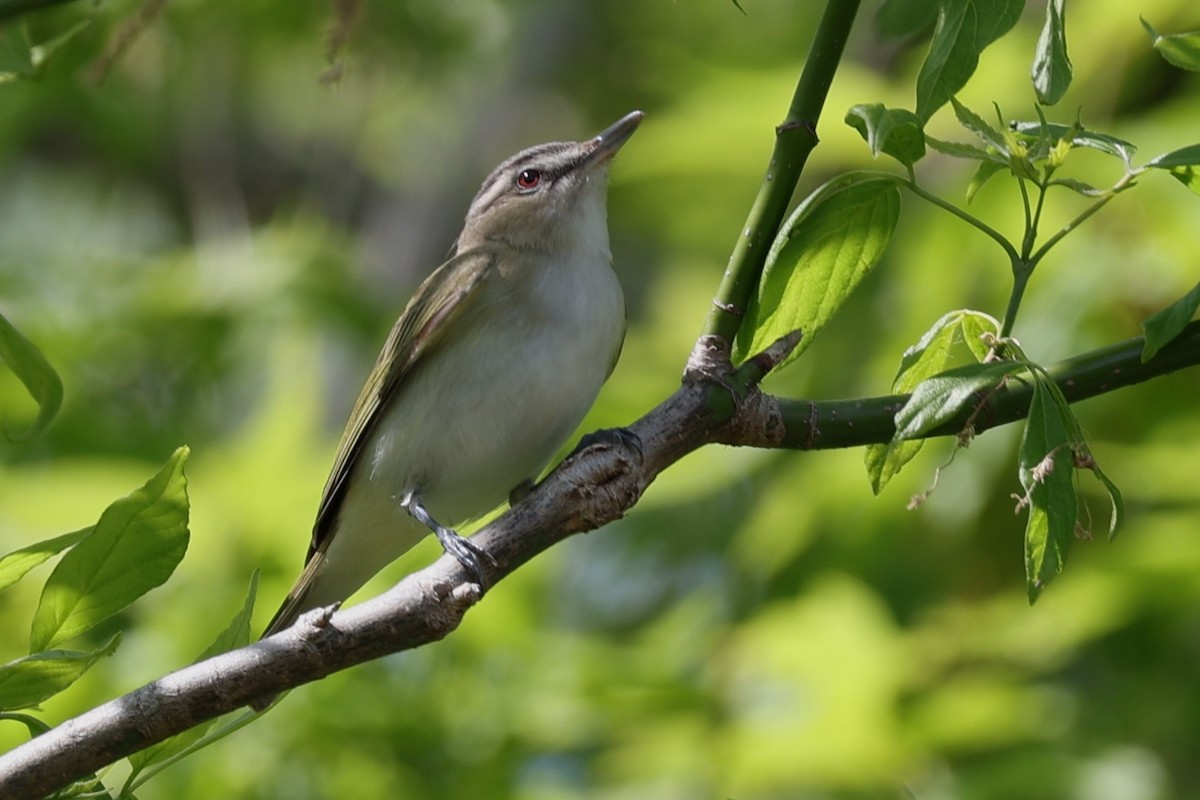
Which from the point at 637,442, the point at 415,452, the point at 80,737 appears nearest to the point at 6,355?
the point at 80,737

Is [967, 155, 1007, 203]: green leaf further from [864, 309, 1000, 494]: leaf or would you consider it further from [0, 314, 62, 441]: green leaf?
[0, 314, 62, 441]: green leaf

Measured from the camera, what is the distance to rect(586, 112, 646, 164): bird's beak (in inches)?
161

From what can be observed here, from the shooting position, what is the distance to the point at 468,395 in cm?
364

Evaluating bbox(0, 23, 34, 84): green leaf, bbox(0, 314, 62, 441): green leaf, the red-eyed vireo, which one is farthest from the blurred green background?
bbox(0, 314, 62, 441): green leaf

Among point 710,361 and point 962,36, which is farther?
point 710,361

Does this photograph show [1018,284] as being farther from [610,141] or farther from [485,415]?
[610,141]

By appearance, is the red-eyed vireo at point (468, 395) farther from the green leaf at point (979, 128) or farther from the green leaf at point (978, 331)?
the green leaf at point (979, 128)

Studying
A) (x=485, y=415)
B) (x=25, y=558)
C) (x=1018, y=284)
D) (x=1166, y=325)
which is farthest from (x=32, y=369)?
(x=485, y=415)

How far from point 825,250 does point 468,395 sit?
5.99 ft

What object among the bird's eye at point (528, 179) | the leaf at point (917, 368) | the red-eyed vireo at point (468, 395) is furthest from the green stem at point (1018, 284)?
the bird's eye at point (528, 179)

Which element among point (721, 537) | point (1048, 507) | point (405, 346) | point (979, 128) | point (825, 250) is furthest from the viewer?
point (721, 537)

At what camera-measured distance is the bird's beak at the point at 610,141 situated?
13.4 feet

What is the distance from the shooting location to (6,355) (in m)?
1.80

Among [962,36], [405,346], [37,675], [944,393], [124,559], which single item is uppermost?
[405,346]
